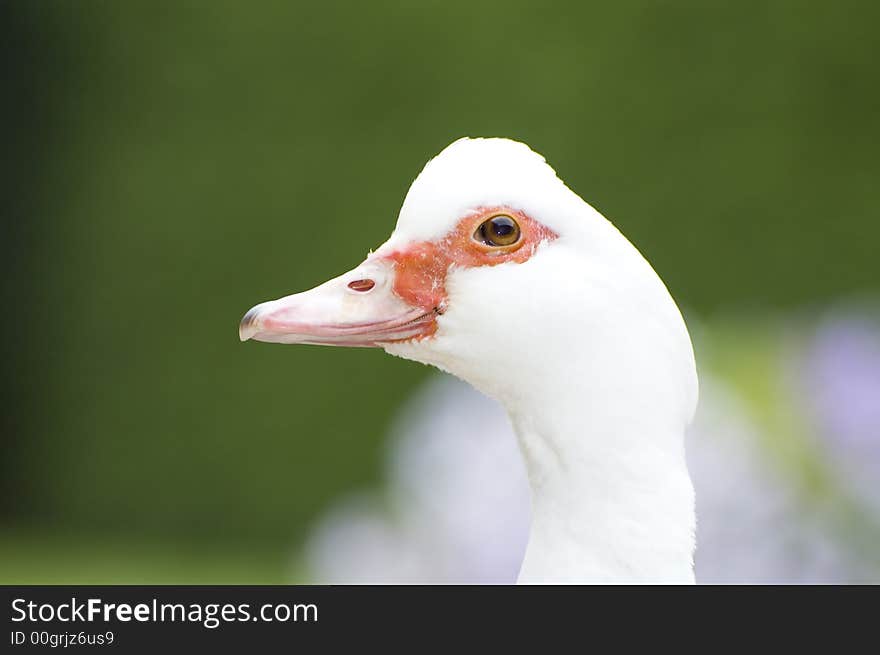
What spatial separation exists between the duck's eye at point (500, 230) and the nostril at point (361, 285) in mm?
126

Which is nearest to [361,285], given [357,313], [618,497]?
[357,313]

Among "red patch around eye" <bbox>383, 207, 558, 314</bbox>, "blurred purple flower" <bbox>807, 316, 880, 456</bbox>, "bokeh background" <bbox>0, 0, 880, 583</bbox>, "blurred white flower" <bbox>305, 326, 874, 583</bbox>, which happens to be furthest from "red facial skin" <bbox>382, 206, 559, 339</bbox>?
"bokeh background" <bbox>0, 0, 880, 583</bbox>

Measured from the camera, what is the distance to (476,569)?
2156 mm

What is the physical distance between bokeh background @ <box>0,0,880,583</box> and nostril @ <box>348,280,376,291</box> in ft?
5.12

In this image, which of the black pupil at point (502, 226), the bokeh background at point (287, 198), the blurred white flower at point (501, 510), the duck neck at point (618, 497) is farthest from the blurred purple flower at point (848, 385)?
the black pupil at point (502, 226)

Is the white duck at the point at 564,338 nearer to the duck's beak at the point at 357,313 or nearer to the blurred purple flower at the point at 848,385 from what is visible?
the duck's beak at the point at 357,313

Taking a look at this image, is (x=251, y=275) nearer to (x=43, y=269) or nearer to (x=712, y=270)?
(x=43, y=269)

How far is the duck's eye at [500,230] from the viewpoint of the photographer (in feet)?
4.38

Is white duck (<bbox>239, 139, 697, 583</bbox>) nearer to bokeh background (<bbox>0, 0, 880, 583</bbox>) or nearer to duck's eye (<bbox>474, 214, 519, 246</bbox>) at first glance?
duck's eye (<bbox>474, 214, 519, 246</bbox>)

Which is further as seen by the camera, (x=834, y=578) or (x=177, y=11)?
(x=177, y=11)

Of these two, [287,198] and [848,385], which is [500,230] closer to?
[848,385]

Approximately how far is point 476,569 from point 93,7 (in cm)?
236

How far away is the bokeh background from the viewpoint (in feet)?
11.3
